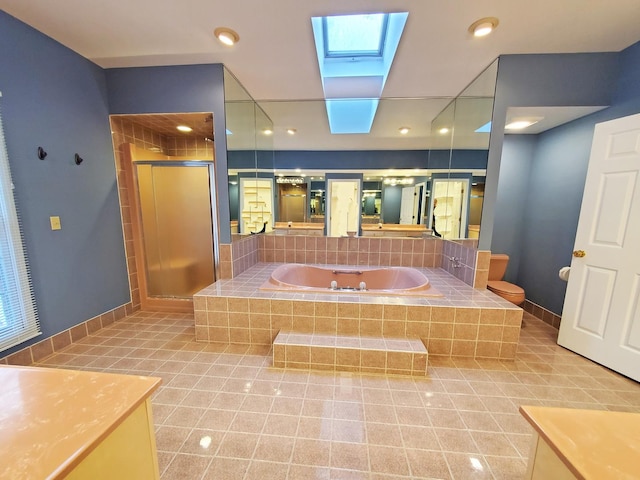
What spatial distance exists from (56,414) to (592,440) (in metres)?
1.38

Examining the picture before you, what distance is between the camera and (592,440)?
604mm

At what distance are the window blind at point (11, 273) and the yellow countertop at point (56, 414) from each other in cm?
149

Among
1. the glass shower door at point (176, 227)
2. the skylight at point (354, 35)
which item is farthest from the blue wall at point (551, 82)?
the glass shower door at point (176, 227)

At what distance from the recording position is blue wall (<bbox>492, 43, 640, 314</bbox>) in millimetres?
1976

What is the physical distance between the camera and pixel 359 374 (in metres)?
1.76

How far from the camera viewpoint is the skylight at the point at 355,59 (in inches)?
72.5

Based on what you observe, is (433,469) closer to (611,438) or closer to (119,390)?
(611,438)

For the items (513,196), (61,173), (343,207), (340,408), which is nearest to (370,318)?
(340,408)

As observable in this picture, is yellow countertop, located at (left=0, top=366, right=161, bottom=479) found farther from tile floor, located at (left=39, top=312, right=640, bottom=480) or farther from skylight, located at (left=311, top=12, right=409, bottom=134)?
skylight, located at (left=311, top=12, right=409, bottom=134)

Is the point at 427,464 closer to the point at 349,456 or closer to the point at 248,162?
the point at 349,456

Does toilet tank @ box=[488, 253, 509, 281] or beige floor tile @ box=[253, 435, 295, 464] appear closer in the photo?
beige floor tile @ box=[253, 435, 295, 464]

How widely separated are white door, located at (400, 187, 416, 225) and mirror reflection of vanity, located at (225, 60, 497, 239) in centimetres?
1

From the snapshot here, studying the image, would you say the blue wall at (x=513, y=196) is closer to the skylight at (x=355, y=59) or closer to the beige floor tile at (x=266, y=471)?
the skylight at (x=355, y=59)

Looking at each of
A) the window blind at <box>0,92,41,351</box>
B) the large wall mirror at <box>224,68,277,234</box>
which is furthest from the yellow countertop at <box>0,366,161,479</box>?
the large wall mirror at <box>224,68,277,234</box>
